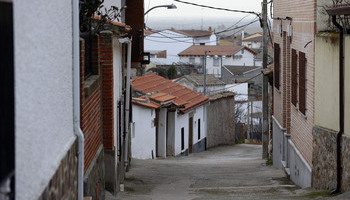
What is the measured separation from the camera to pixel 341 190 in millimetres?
11281

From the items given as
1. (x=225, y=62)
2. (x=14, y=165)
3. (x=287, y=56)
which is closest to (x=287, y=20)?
(x=287, y=56)

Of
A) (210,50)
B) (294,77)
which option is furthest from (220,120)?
(210,50)

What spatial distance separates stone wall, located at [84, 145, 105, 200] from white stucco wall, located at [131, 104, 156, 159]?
1341 cm

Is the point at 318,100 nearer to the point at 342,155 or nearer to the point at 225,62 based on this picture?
the point at 342,155

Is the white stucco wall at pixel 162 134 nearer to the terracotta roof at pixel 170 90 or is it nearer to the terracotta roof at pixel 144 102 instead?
the terracotta roof at pixel 170 90

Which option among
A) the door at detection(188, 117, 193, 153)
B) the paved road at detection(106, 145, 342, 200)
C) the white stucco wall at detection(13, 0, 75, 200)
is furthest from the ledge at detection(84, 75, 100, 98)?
the door at detection(188, 117, 193, 153)

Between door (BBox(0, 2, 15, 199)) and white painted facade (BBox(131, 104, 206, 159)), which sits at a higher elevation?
door (BBox(0, 2, 15, 199))

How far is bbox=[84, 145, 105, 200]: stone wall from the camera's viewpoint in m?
8.01

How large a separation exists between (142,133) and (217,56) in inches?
2145

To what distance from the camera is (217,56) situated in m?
78.5

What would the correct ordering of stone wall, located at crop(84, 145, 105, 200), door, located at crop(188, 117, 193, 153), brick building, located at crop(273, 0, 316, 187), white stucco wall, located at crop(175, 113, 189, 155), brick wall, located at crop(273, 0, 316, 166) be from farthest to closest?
door, located at crop(188, 117, 193, 153), white stucco wall, located at crop(175, 113, 189, 155), brick building, located at crop(273, 0, 316, 187), brick wall, located at crop(273, 0, 316, 166), stone wall, located at crop(84, 145, 105, 200)

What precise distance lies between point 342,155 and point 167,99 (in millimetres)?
15645

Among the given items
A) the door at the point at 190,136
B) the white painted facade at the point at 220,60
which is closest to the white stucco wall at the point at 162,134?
the door at the point at 190,136

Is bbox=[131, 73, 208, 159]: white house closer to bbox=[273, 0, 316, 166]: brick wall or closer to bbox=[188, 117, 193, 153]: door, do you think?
bbox=[188, 117, 193, 153]: door
